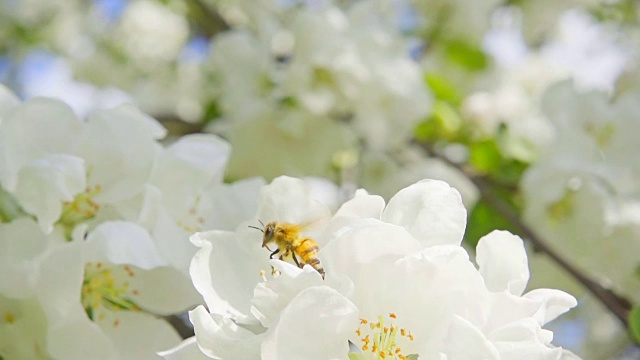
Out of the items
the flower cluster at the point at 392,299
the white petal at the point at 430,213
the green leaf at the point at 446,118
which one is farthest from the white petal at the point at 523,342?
the green leaf at the point at 446,118

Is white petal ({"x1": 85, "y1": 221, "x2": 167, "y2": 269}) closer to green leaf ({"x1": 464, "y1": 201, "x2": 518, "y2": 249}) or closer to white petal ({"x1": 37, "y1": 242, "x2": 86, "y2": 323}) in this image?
white petal ({"x1": 37, "y1": 242, "x2": 86, "y2": 323})

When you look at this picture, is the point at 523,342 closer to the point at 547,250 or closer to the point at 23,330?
the point at 23,330

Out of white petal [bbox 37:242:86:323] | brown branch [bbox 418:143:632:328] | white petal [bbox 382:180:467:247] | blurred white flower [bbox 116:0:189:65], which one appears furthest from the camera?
blurred white flower [bbox 116:0:189:65]

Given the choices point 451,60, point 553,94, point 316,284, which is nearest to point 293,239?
point 316,284

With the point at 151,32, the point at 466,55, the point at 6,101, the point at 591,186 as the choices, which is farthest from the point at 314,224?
the point at 151,32

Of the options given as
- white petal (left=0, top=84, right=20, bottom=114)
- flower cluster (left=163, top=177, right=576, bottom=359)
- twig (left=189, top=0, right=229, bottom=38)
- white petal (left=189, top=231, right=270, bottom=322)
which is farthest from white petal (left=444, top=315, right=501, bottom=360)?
twig (left=189, top=0, right=229, bottom=38)

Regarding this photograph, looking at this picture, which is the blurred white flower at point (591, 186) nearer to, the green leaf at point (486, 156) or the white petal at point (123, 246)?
the green leaf at point (486, 156)

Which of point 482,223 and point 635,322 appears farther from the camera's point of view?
point 482,223
